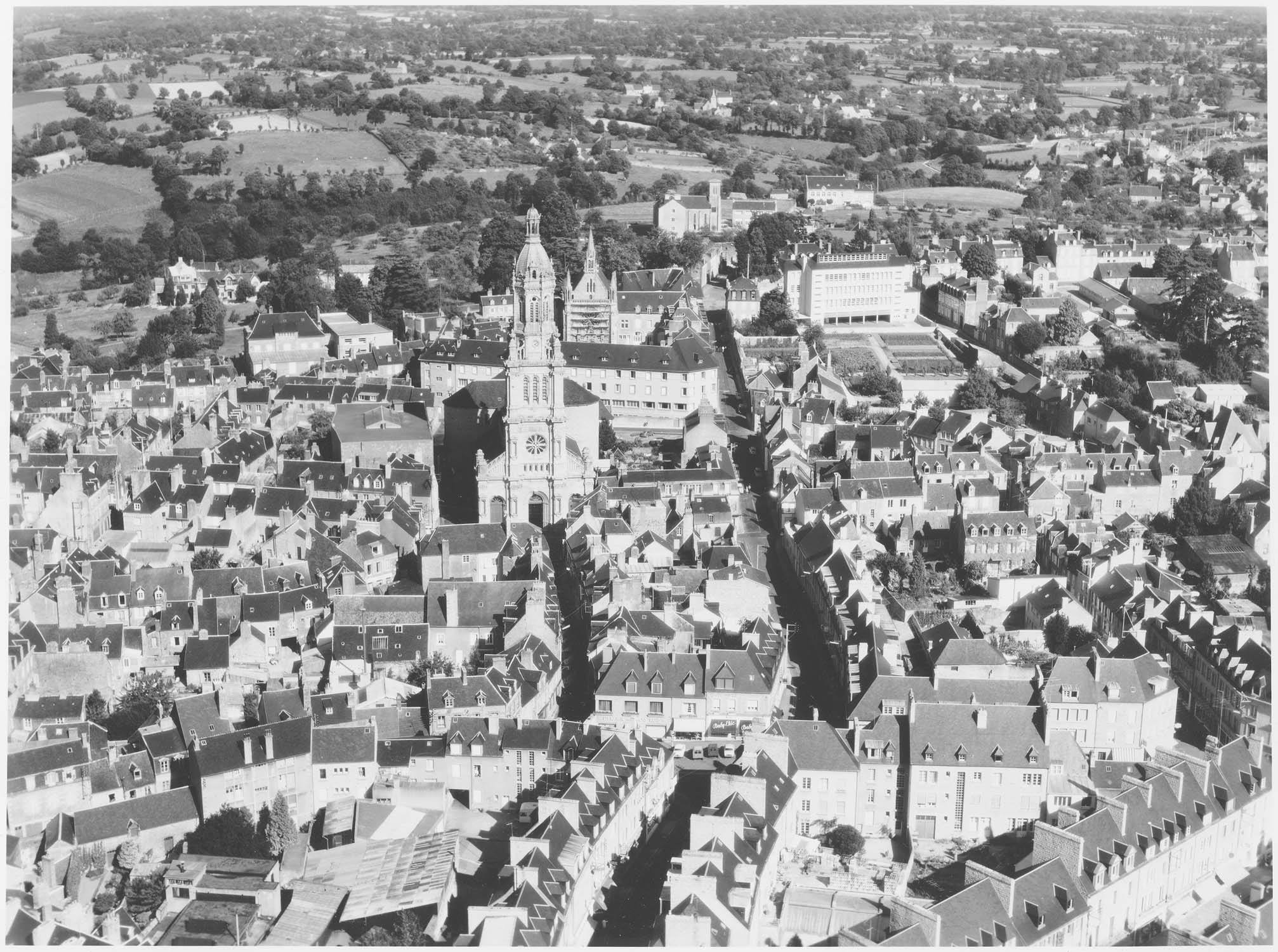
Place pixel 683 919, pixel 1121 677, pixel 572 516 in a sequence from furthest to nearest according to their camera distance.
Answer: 1. pixel 572 516
2. pixel 1121 677
3. pixel 683 919

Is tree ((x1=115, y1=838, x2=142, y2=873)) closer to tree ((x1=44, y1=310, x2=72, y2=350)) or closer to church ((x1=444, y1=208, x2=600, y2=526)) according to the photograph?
church ((x1=444, y1=208, x2=600, y2=526))

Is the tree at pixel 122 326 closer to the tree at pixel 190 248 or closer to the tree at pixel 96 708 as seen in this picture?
the tree at pixel 190 248

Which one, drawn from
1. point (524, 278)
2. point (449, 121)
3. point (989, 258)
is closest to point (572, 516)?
point (524, 278)

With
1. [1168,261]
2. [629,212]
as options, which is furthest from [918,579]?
[629,212]

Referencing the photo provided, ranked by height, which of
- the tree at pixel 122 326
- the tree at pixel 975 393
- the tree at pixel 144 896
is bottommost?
the tree at pixel 144 896

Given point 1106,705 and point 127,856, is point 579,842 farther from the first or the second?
point 1106,705

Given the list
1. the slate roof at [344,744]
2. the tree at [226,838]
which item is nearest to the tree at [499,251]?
the slate roof at [344,744]

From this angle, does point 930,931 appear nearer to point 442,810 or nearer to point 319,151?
point 442,810
